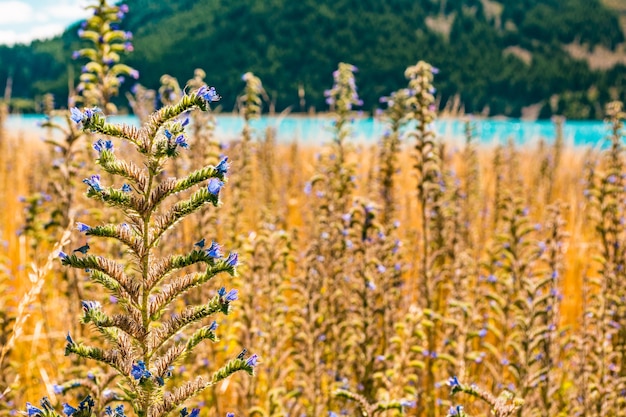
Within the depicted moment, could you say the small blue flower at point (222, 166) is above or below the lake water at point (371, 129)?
below

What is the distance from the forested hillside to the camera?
11231cm

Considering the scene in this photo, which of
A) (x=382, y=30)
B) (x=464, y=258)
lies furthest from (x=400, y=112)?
(x=382, y=30)

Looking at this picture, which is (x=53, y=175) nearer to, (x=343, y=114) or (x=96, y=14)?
(x=96, y=14)

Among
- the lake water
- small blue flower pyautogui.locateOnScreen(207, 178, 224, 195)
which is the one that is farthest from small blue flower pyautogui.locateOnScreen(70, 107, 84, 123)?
the lake water

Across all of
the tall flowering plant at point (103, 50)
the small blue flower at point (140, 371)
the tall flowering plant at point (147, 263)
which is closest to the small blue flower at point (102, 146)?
the tall flowering plant at point (147, 263)

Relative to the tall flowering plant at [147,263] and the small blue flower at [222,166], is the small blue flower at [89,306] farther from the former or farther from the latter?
the small blue flower at [222,166]

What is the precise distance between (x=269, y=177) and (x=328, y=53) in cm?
12468

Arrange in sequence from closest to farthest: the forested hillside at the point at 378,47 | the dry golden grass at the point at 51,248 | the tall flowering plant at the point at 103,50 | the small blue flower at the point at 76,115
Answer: the small blue flower at the point at 76,115 < the tall flowering plant at the point at 103,50 < the dry golden grass at the point at 51,248 < the forested hillside at the point at 378,47

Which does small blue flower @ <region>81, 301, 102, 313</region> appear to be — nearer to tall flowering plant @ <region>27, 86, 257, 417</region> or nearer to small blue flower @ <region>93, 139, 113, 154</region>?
tall flowering plant @ <region>27, 86, 257, 417</region>

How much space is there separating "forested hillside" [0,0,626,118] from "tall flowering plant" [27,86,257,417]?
100098 mm

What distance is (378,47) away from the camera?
435 feet

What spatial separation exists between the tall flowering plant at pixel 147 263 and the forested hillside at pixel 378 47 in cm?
10010

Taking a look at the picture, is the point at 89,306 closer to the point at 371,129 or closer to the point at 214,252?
the point at 214,252

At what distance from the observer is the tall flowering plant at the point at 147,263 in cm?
123
